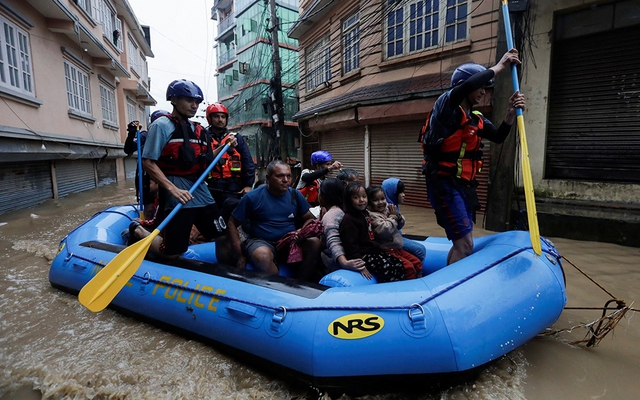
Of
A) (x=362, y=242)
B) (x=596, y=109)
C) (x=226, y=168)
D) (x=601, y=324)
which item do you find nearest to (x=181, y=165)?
(x=226, y=168)

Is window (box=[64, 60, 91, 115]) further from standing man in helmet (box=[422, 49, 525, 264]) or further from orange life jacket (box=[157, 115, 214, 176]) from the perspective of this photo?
standing man in helmet (box=[422, 49, 525, 264])

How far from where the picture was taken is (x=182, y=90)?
2.80m

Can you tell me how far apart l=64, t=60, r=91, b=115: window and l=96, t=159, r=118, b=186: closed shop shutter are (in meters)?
2.35

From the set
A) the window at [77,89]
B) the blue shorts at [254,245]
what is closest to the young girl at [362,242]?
the blue shorts at [254,245]

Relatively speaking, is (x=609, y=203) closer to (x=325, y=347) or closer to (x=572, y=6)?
(x=572, y=6)

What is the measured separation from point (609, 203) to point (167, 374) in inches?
220

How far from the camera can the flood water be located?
2141mm

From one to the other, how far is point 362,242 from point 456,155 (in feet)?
3.12

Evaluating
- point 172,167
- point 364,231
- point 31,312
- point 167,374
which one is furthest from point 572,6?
point 31,312

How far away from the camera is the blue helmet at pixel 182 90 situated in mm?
2797

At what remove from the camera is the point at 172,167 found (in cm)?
288

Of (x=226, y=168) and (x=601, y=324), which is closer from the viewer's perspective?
Result: (x=601, y=324)

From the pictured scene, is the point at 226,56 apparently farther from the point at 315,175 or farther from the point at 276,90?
the point at 315,175

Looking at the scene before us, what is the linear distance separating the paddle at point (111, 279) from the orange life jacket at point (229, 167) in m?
1.40
